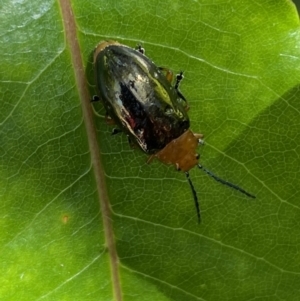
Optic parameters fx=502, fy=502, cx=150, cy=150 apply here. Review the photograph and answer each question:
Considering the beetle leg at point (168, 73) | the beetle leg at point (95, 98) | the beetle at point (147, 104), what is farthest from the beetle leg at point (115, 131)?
the beetle leg at point (168, 73)

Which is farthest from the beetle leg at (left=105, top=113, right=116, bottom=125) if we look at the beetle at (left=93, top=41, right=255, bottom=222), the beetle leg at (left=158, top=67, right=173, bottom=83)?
the beetle leg at (left=158, top=67, right=173, bottom=83)

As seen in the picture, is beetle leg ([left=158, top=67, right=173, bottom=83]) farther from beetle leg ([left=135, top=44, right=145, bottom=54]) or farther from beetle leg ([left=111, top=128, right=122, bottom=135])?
beetle leg ([left=111, top=128, right=122, bottom=135])

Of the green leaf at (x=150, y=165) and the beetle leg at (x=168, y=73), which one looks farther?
the beetle leg at (x=168, y=73)

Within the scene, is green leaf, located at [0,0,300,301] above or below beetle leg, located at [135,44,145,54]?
below

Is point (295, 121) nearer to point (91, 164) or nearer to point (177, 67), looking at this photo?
point (177, 67)

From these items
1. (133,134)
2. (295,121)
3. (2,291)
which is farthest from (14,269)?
(295,121)

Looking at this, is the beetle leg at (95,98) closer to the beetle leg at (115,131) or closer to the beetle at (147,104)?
the beetle at (147,104)
